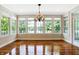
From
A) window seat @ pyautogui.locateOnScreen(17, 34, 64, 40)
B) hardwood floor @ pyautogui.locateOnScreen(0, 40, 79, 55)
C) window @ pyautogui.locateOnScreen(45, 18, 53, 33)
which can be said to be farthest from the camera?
window @ pyautogui.locateOnScreen(45, 18, 53, 33)

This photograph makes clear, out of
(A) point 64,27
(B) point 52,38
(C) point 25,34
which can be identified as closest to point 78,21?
(A) point 64,27

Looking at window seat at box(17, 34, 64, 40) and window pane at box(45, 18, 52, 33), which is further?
window pane at box(45, 18, 52, 33)

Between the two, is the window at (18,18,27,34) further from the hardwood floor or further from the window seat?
the hardwood floor

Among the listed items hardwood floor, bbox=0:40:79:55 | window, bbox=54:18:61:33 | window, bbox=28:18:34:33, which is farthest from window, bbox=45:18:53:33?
hardwood floor, bbox=0:40:79:55

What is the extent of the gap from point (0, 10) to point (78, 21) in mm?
5191

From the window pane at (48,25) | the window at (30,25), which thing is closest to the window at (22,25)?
the window at (30,25)

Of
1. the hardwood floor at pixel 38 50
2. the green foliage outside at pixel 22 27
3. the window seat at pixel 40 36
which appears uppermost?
the green foliage outside at pixel 22 27

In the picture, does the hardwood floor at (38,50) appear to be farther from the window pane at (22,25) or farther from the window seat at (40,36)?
the window pane at (22,25)

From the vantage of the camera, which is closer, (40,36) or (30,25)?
(40,36)

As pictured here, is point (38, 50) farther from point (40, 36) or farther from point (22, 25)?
point (22, 25)

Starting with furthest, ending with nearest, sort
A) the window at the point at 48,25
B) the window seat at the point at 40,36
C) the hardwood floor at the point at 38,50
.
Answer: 1. the window at the point at 48,25
2. the window seat at the point at 40,36
3. the hardwood floor at the point at 38,50

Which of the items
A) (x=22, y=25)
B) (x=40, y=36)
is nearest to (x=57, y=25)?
(x=40, y=36)

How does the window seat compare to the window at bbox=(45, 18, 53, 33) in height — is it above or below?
below
